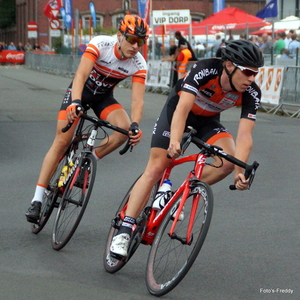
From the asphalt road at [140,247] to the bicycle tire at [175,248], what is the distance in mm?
133

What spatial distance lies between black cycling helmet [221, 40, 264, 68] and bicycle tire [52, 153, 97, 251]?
1569 mm

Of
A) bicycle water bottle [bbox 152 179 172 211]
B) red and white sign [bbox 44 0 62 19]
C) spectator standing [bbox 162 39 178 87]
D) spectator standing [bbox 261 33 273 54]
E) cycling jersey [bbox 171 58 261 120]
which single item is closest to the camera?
cycling jersey [bbox 171 58 261 120]

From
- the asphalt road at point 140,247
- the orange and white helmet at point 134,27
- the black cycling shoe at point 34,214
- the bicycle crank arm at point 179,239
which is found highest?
the orange and white helmet at point 134,27

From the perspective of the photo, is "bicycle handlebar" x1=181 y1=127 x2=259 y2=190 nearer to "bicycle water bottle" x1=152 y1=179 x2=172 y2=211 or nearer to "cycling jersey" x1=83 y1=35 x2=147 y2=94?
"bicycle water bottle" x1=152 y1=179 x2=172 y2=211

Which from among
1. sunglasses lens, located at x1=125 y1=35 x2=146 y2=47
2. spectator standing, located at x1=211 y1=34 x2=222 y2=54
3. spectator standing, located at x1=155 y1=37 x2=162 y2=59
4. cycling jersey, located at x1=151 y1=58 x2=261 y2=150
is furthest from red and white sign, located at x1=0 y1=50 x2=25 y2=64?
cycling jersey, located at x1=151 y1=58 x2=261 y2=150

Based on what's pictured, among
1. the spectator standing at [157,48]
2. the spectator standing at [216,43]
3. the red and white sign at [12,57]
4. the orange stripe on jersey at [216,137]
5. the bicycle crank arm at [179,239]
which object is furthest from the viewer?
the red and white sign at [12,57]

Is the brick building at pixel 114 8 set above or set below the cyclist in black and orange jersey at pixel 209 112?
above

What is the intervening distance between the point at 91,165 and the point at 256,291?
176 cm

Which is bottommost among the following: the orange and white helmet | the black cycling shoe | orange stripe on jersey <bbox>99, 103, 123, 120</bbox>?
the black cycling shoe

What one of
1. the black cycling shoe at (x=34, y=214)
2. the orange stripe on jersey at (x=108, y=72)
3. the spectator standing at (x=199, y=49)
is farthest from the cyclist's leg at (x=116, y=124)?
the spectator standing at (x=199, y=49)

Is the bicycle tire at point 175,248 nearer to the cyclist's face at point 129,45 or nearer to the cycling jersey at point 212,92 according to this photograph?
the cycling jersey at point 212,92

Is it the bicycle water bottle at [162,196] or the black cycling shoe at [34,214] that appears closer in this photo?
the bicycle water bottle at [162,196]

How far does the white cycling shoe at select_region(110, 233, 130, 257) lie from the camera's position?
4733 millimetres

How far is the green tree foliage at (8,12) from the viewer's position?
8081 cm
